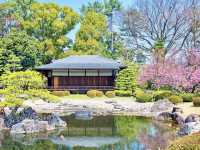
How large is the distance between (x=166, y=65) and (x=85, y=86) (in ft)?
27.0

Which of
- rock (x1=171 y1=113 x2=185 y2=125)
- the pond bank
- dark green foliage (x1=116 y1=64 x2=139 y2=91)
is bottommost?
the pond bank

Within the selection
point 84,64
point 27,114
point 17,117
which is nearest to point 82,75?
point 84,64

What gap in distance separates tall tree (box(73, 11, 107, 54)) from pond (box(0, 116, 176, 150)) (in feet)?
81.6

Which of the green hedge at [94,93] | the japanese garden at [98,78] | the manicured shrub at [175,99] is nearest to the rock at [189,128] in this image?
the japanese garden at [98,78]

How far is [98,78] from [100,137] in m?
23.2

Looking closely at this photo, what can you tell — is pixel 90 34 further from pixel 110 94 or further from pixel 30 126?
pixel 30 126

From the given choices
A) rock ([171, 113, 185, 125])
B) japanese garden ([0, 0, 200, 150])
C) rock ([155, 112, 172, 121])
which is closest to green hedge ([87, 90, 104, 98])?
japanese garden ([0, 0, 200, 150])

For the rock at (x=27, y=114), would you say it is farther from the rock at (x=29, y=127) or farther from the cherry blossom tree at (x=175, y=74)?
the cherry blossom tree at (x=175, y=74)

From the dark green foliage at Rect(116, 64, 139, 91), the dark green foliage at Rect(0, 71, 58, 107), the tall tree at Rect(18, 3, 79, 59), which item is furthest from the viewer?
the tall tree at Rect(18, 3, 79, 59)

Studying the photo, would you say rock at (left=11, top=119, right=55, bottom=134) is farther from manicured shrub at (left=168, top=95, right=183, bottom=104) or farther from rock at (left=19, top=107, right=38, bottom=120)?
manicured shrub at (left=168, top=95, right=183, bottom=104)

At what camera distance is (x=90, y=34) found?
48656 mm

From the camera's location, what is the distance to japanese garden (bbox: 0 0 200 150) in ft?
63.8

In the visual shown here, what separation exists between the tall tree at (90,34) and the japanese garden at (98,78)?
0.12 metres

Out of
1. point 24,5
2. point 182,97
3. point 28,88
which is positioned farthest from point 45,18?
point 28,88
